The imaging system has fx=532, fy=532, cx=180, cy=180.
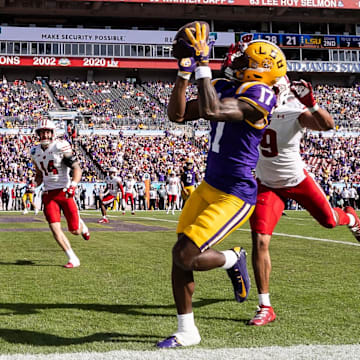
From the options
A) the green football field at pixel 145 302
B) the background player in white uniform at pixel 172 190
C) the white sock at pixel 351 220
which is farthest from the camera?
the background player in white uniform at pixel 172 190

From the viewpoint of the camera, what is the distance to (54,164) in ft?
23.1

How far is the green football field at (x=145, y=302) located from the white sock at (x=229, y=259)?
0.44 meters

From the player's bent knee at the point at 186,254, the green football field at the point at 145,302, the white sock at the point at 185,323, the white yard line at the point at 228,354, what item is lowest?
the green football field at the point at 145,302

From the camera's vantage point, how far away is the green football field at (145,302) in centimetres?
345

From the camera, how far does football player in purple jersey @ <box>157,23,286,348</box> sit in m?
3.18

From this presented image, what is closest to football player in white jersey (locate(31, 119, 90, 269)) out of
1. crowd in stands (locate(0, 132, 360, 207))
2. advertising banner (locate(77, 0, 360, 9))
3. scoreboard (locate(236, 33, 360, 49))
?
crowd in stands (locate(0, 132, 360, 207))

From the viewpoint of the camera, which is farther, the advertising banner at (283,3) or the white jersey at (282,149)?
the advertising banner at (283,3)

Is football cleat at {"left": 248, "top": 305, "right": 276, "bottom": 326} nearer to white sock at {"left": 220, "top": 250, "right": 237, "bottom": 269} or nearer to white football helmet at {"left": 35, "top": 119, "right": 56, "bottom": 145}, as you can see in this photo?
white sock at {"left": 220, "top": 250, "right": 237, "bottom": 269}

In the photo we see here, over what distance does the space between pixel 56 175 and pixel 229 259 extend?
3.97 m

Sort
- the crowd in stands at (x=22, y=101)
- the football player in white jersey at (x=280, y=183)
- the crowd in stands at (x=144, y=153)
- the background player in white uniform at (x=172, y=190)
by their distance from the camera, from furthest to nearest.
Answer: the crowd in stands at (x=22, y=101)
the crowd in stands at (x=144, y=153)
the background player in white uniform at (x=172, y=190)
the football player in white jersey at (x=280, y=183)

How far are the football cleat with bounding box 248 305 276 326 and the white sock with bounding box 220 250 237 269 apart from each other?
0.47 m

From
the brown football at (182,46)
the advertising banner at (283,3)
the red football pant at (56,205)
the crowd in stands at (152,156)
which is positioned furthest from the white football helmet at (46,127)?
the advertising banner at (283,3)

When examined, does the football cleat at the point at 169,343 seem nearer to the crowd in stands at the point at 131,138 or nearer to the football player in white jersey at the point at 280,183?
the football player in white jersey at the point at 280,183

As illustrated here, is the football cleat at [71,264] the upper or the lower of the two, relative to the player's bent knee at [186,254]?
lower
